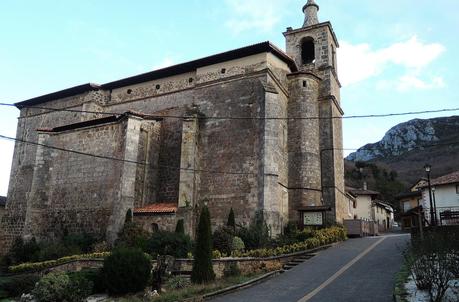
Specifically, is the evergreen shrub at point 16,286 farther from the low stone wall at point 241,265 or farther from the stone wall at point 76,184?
the stone wall at point 76,184

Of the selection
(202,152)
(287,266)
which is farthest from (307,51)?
(287,266)

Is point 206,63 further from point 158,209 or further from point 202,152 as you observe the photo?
point 158,209

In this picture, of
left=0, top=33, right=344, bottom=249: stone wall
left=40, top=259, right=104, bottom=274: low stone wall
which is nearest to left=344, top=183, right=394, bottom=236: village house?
left=0, top=33, right=344, bottom=249: stone wall

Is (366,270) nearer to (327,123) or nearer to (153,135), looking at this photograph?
(327,123)

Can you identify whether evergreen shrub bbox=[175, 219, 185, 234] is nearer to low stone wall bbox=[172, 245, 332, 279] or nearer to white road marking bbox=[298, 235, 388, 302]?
low stone wall bbox=[172, 245, 332, 279]

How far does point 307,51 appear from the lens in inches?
1200

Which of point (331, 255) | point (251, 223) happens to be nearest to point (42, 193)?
point (251, 223)

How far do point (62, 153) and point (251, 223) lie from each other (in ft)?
43.2

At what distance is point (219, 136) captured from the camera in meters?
24.0

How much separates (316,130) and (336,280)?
14.5 metres

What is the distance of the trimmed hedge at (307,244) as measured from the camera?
17.1 m

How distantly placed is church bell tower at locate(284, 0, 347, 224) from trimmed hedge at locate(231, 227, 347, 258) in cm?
164

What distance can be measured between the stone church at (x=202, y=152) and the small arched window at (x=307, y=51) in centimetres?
59

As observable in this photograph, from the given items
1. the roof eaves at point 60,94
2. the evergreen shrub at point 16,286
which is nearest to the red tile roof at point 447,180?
the roof eaves at point 60,94
